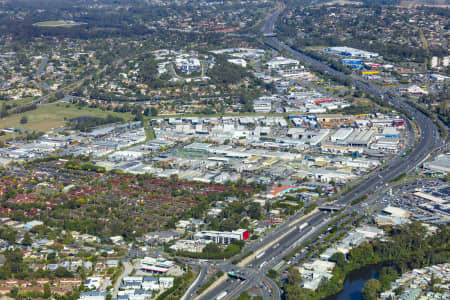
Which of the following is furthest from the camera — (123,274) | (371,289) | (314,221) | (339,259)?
(314,221)

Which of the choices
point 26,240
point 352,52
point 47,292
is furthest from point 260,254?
point 352,52

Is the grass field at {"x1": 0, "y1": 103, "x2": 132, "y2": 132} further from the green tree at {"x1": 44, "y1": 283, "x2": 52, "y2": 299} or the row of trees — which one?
the row of trees

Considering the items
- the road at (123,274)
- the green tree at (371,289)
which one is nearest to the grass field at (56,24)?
the road at (123,274)

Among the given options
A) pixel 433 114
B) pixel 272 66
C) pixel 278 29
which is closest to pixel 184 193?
pixel 433 114

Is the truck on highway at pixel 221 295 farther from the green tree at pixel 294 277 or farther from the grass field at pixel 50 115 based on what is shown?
the grass field at pixel 50 115

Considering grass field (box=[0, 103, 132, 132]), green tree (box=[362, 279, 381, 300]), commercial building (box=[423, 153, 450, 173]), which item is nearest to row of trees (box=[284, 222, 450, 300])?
green tree (box=[362, 279, 381, 300])

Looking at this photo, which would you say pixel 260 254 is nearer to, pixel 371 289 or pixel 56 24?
pixel 371 289
